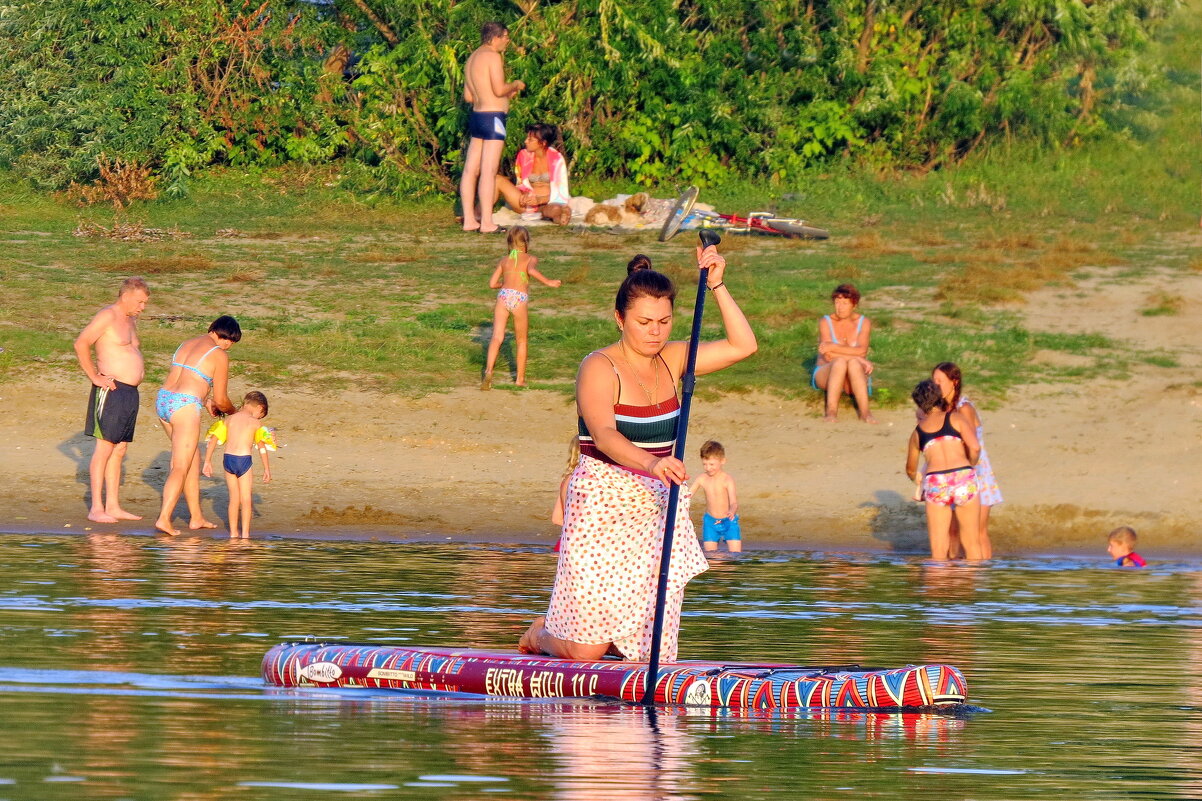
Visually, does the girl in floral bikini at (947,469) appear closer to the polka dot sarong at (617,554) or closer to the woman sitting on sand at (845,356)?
the woman sitting on sand at (845,356)

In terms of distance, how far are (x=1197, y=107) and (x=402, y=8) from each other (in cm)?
953

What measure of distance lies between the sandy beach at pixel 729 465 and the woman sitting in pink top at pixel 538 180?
604cm

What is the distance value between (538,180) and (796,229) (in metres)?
2.81

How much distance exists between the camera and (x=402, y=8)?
2362 centimetres

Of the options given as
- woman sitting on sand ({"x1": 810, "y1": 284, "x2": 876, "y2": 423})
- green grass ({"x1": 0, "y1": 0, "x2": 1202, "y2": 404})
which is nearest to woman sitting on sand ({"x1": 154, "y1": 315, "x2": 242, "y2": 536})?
green grass ({"x1": 0, "y1": 0, "x2": 1202, "y2": 404})

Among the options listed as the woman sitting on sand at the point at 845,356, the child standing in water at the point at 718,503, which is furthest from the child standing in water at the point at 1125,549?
the woman sitting on sand at the point at 845,356

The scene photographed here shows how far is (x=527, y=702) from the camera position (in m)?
7.95

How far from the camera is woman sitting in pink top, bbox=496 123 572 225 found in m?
22.3

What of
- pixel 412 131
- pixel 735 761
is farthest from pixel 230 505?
pixel 412 131

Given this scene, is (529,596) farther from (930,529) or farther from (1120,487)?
(1120,487)

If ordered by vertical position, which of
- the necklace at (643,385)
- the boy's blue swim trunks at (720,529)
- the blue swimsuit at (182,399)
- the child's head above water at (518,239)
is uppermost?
the child's head above water at (518,239)

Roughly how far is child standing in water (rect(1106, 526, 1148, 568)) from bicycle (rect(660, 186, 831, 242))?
28.6ft

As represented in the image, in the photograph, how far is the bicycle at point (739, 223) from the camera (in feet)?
70.5

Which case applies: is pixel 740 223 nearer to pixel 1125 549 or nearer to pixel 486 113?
pixel 486 113
